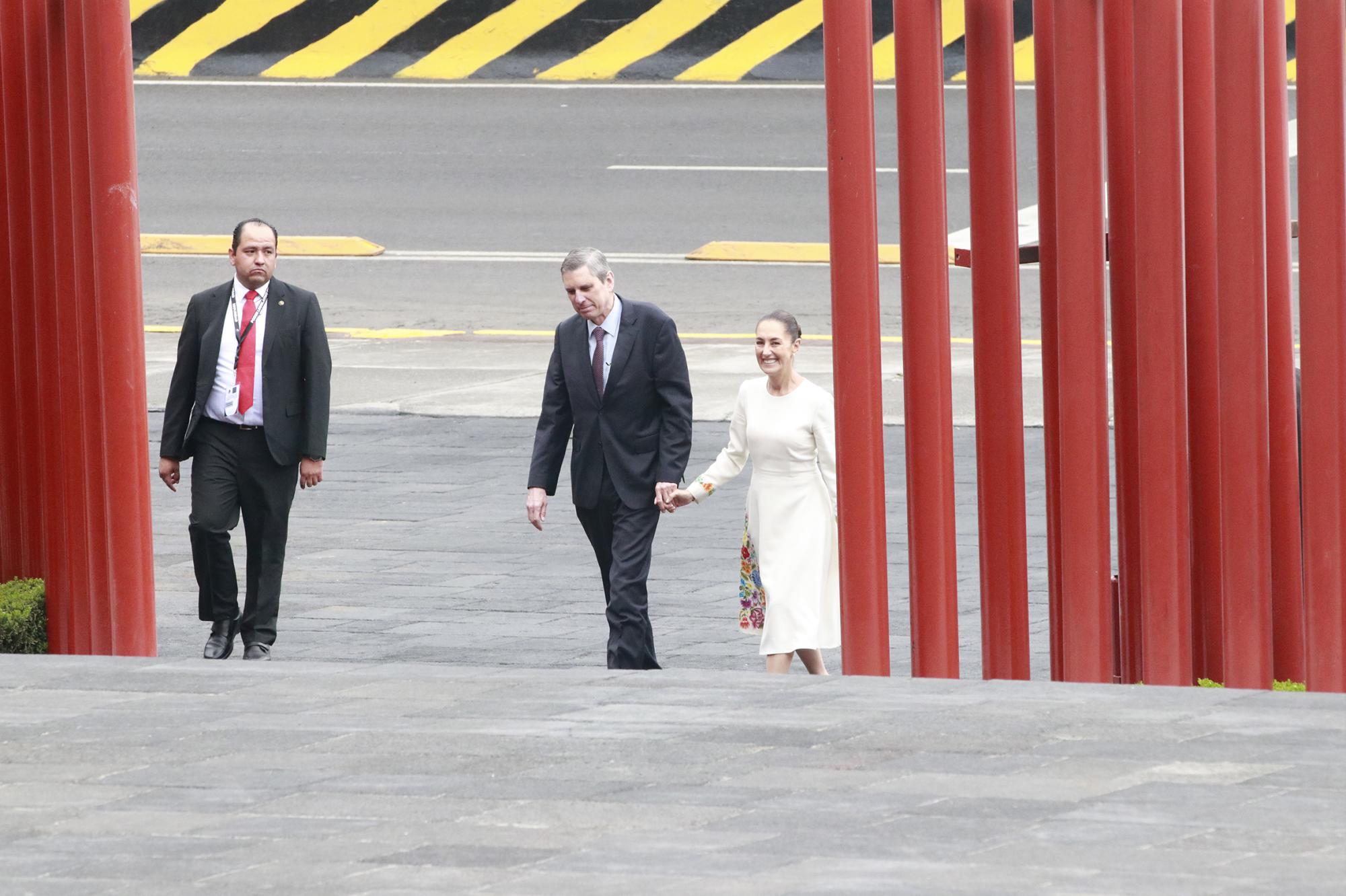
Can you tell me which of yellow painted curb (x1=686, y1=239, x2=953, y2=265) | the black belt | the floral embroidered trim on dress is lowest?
the floral embroidered trim on dress

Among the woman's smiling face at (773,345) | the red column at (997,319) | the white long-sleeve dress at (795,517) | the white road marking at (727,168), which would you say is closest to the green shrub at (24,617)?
the white long-sleeve dress at (795,517)

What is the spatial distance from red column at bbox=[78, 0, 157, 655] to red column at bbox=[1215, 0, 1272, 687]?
339 cm

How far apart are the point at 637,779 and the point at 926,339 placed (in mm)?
1941

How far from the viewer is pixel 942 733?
6160 mm

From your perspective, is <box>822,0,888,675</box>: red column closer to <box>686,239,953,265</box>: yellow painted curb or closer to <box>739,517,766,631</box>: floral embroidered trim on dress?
<box>739,517,766,631</box>: floral embroidered trim on dress

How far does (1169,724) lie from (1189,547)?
3.10 feet

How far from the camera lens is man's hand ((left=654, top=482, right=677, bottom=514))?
25.6 ft

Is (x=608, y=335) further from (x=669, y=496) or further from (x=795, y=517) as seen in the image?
(x=795, y=517)

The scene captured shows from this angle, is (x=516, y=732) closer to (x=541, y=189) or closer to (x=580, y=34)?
(x=541, y=189)

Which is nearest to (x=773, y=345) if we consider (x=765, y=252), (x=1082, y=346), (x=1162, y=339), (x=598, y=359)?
(x=598, y=359)

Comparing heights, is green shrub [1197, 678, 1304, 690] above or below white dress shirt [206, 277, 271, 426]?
below

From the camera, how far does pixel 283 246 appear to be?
19.2m

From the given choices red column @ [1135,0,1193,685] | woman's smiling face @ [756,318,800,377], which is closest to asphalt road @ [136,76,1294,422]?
woman's smiling face @ [756,318,800,377]

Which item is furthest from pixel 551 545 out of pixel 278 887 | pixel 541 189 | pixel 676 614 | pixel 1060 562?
pixel 541 189
